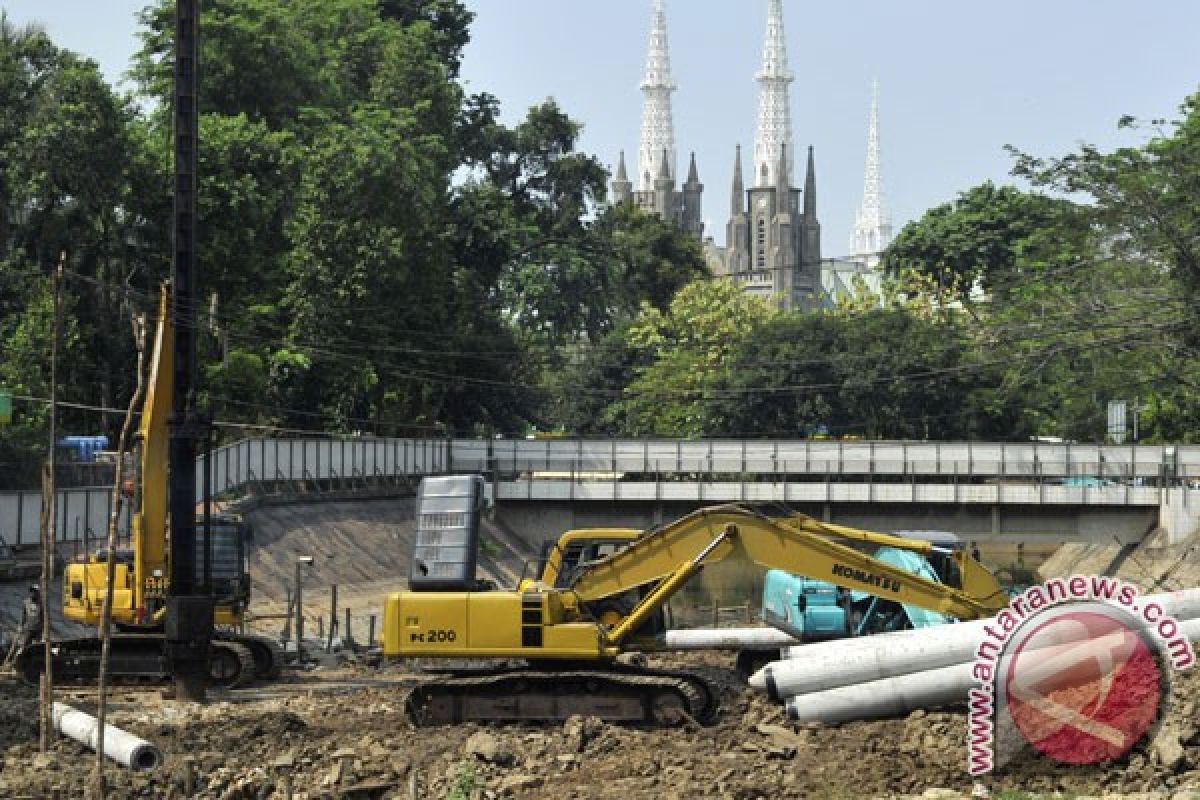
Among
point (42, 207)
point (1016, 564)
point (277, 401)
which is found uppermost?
point (42, 207)

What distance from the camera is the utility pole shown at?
36.4 meters

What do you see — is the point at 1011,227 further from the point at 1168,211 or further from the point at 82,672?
the point at 82,672

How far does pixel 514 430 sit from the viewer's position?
112562 millimetres

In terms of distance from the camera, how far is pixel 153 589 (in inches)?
1543

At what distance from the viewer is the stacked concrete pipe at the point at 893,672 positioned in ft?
93.4

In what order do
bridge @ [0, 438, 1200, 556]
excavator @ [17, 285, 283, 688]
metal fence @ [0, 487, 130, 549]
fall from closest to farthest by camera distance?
excavator @ [17, 285, 283, 688]
metal fence @ [0, 487, 130, 549]
bridge @ [0, 438, 1200, 556]

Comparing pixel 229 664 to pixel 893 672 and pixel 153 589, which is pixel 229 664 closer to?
pixel 153 589

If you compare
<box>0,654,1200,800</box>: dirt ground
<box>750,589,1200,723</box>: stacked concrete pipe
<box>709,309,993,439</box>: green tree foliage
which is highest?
<box>709,309,993,439</box>: green tree foliage

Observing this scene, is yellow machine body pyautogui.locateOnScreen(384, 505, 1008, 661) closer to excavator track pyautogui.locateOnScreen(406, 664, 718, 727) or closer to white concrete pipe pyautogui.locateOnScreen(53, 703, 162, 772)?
excavator track pyautogui.locateOnScreen(406, 664, 718, 727)

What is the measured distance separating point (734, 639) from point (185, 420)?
10685mm

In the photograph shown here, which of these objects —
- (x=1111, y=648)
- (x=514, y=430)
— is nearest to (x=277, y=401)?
(x=514, y=430)

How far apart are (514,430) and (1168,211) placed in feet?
121

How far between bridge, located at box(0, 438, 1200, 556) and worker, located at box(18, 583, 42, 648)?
Answer: 27.8 m
